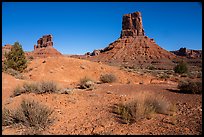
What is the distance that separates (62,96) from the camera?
33.0 feet

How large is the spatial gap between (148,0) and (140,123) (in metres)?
3.19

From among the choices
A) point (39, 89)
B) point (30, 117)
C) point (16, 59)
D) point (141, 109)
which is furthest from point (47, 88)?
point (16, 59)

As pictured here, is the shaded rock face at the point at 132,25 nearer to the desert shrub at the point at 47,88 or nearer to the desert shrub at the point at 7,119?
the desert shrub at the point at 47,88

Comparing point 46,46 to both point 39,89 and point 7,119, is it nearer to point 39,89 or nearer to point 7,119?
point 39,89

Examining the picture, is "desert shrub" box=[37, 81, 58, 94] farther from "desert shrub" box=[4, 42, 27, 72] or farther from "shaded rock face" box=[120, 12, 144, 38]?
"shaded rock face" box=[120, 12, 144, 38]

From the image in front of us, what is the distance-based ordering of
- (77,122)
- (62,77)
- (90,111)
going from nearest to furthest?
1. (77,122)
2. (90,111)
3. (62,77)

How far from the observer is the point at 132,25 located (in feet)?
332

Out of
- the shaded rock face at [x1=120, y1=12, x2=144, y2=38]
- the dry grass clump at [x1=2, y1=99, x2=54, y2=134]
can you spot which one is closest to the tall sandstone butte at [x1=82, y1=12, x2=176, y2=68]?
the shaded rock face at [x1=120, y1=12, x2=144, y2=38]

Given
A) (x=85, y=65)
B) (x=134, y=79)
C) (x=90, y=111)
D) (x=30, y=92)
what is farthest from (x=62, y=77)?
(x=90, y=111)

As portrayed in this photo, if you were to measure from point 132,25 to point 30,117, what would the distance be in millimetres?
97987

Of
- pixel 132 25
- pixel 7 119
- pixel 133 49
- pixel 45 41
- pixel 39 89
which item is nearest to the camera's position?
pixel 7 119

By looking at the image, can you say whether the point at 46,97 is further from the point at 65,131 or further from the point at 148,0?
the point at 148,0

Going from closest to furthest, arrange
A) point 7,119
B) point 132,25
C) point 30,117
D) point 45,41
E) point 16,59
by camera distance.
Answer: point 30,117 → point 7,119 → point 16,59 → point 132,25 → point 45,41

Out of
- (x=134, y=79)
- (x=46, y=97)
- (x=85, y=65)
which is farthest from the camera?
(x=85, y=65)
